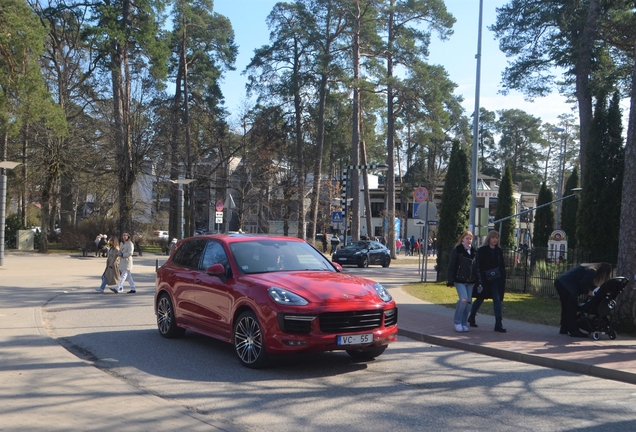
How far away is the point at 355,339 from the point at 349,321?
9.0 inches

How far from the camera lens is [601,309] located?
1054cm

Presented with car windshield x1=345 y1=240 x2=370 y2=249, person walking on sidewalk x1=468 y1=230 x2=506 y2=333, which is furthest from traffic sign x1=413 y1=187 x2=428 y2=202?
car windshield x1=345 y1=240 x2=370 y2=249

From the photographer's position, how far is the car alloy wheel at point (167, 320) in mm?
9984

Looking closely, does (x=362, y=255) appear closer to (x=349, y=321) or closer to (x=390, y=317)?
(x=390, y=317)

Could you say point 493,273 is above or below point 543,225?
below

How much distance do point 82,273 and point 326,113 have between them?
75.9 feet

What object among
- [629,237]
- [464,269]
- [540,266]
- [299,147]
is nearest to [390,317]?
[464,269]

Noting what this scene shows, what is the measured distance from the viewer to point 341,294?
7.72 m

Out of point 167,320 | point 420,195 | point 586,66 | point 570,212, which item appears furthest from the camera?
point 570,212

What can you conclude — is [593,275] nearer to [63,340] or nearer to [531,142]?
[63,340]

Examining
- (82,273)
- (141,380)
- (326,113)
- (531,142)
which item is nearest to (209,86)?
(326,113)

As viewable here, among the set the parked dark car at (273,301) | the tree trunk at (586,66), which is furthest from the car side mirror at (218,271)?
the tree trunk at (586,66)

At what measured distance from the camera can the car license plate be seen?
24.7ft

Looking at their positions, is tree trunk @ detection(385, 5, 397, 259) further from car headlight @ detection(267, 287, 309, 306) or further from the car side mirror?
car headlight @ detection(267, 287, 309, 306)
